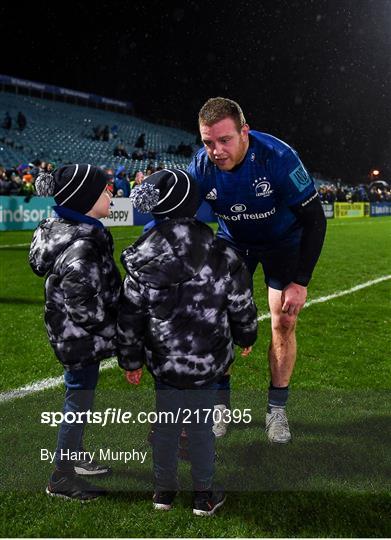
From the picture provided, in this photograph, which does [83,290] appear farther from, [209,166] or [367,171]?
[367,171]

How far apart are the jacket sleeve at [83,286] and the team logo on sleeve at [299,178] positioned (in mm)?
1283

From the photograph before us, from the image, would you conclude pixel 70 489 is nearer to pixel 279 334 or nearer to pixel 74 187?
pixel 74 187

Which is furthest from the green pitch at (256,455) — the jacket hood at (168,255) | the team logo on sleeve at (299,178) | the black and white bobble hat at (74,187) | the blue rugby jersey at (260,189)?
the team logo on sleeve at (299,178)

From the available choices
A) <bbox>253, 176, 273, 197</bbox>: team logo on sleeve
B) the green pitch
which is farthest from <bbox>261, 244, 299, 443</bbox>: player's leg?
<bbox>253, 176, 273, 197</bbox>: team logo on sleeve

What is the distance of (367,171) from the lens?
66188 millimetres

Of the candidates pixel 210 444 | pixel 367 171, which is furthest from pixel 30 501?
pixel 367 171

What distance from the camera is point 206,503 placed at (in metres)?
2.34

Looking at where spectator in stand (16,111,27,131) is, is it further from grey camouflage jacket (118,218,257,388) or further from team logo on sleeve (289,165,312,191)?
grey camouflage jacket (118,218,257,388)

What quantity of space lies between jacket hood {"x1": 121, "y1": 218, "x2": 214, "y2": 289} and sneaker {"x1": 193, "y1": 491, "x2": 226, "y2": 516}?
0.88 meters

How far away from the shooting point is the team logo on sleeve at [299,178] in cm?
311

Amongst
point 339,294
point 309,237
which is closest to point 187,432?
point 309,237

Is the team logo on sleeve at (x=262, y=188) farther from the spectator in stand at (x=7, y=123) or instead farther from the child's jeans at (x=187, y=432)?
the spectator in stand at (x=7, y=123)

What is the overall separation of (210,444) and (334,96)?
187 feet

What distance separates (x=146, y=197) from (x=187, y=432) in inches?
38.5
